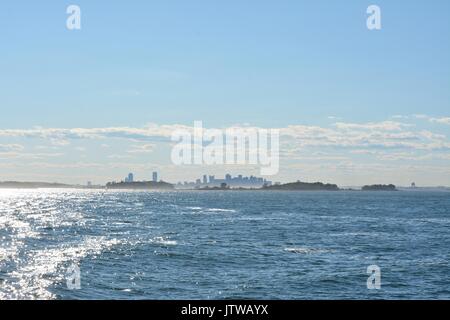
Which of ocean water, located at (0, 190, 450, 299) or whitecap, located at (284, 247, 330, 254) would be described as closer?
ocean water, located at (0, 190, 450, 299)

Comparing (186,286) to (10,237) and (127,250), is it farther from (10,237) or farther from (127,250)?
(10,237)

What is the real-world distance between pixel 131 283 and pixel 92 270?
646 centimetres

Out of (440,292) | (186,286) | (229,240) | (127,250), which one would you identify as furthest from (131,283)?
(229,240)

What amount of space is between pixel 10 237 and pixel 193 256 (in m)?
28.8

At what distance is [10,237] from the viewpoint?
6869 centimetres

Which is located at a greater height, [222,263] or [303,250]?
[222,263]

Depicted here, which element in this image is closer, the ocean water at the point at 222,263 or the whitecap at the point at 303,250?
the ocean water at the point at 222,263

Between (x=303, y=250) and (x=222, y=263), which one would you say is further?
(x=303, y=250)
